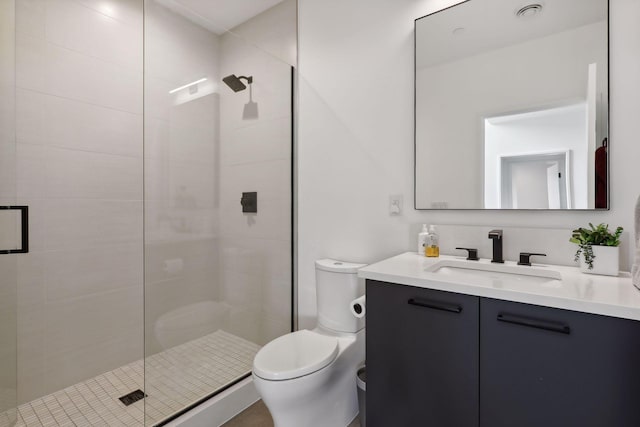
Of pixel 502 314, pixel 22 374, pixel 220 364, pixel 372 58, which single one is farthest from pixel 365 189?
pixel 22 374

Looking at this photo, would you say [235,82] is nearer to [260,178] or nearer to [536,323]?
[260,178]

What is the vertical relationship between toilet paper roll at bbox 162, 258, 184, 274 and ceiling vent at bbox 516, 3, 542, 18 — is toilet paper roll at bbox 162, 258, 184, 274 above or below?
below

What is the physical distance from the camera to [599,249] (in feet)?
3.68

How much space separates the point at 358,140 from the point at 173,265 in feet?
4.08

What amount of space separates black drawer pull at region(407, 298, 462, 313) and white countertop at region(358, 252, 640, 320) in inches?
2.0

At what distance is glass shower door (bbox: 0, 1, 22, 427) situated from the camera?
144 centimetres

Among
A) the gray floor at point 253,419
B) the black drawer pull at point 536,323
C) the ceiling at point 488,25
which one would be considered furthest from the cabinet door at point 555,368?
the ceiling at point 488,25

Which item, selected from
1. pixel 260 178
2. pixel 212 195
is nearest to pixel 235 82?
pixel 260 178

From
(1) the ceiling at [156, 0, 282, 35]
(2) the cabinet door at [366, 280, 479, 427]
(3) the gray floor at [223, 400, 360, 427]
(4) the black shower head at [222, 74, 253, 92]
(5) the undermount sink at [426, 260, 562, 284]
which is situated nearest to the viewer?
(2) the cabinet door at [366, 280, 479, 427]

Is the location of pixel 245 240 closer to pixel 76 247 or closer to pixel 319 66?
pixel 76 247

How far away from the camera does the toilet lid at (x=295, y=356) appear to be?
1.26 metres

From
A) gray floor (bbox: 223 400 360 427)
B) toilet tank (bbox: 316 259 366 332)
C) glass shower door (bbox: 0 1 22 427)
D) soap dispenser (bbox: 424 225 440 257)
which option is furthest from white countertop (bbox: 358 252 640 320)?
glass shower door (bbox: 0 1 22 427)

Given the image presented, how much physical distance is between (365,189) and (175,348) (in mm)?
1326

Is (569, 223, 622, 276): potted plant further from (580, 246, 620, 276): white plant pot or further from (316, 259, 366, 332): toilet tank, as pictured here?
(316, 259, 366, 332): toilet tank
